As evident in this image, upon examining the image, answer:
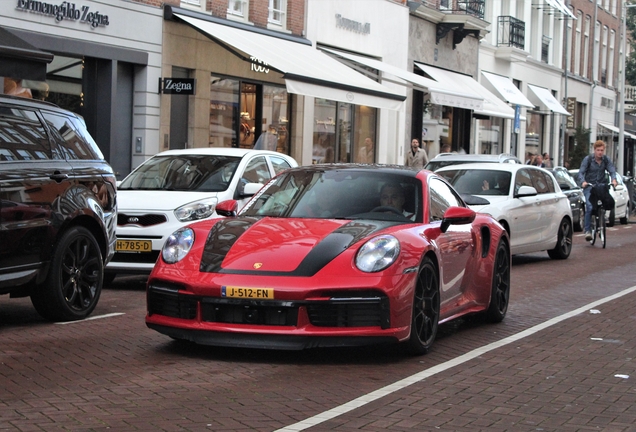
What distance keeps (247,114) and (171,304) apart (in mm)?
19957

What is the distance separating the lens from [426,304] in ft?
26.3

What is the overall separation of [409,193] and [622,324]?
8.76ft

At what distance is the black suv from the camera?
8.68m

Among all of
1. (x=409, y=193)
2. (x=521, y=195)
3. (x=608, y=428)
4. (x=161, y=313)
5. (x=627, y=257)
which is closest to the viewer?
(x=608, y=428)

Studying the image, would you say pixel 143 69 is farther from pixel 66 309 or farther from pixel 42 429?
pixel 42 429

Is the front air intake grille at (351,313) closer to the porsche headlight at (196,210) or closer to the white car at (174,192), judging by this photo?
the white car at (174,192)

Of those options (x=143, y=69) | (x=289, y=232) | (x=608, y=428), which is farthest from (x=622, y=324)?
(x=143, y=69)

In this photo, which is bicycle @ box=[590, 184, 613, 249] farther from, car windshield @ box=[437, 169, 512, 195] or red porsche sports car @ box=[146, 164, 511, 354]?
red porsche sports car @ box=[146, 164, 511, 354]

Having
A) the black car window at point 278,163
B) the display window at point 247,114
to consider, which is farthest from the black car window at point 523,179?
the display window at point 247,114

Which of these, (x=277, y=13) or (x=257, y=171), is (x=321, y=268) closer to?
(x=257, y=171)

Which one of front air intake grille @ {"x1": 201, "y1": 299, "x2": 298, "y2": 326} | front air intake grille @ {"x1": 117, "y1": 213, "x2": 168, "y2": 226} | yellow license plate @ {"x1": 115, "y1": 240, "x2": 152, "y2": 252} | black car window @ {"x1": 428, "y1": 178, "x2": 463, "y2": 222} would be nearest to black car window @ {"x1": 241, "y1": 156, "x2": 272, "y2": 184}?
front air intake grille @ {"x1": 117, "y1": 213, "x2": 168, "y2": 226}

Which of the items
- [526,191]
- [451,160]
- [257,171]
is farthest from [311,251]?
[451,160]

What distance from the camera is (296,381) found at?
6.94 m

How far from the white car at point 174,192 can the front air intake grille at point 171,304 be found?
169 inches
